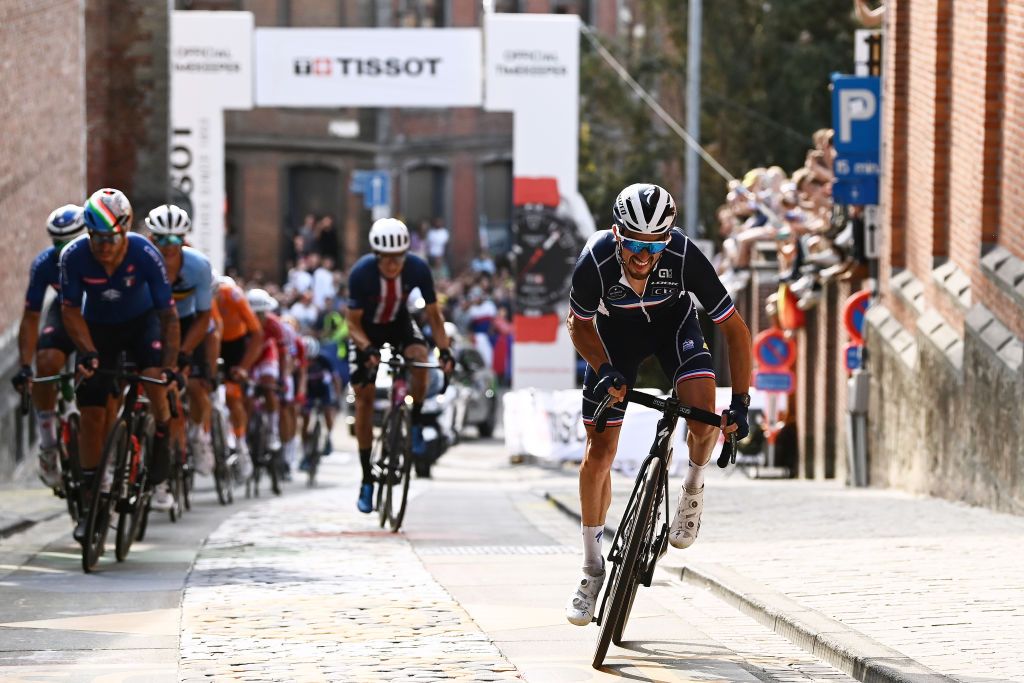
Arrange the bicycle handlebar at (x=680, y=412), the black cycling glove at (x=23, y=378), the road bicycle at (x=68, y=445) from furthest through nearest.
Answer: the black cycling glove at (x=23, y=378), the road bicycle at (x=68, y=445), the bicycle handlebar at (x=680, y=412)

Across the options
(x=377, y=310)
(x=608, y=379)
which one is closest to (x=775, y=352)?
(x=377, y=310)

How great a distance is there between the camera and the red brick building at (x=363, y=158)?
5891cm

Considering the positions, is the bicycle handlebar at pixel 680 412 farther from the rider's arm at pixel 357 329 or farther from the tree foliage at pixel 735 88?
the tree foliage at pixel 735 88

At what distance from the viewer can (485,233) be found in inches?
2328

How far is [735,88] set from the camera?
3856 centimetres

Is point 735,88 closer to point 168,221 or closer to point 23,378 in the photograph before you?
point 168,221

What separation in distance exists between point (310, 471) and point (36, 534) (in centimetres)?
754

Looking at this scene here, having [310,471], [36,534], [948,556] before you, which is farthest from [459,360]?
[948,556]

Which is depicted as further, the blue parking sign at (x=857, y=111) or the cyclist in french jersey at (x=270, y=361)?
the blue parking sign at (x=857, y=111)

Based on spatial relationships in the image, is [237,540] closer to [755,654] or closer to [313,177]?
[755,654]

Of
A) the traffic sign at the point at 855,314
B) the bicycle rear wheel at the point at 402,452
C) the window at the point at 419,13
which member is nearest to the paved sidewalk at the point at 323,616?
the bicycle rear wheel at the point at 402,452

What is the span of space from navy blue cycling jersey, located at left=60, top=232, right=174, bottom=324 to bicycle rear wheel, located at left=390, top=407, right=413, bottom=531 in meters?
2.32

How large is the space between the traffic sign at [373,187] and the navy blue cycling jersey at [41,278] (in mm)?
40414

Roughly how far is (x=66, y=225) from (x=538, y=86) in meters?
16.3
